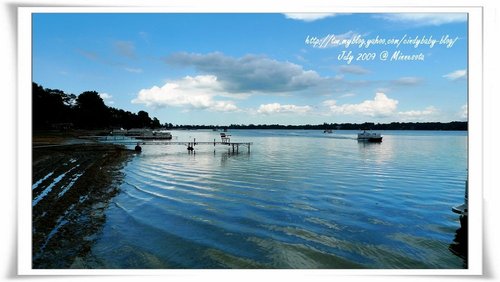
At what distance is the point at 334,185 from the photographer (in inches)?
687

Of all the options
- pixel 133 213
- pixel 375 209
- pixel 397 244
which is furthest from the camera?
pixel 375 209

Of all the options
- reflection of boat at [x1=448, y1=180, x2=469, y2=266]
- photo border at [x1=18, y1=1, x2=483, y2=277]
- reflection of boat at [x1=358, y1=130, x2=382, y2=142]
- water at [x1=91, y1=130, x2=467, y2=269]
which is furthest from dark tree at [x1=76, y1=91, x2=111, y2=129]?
reflection of boat at [x1=448, y1=180, x2=469, y2=266]

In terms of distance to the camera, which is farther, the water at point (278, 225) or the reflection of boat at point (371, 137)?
the reflection of boat at point (371, 137)

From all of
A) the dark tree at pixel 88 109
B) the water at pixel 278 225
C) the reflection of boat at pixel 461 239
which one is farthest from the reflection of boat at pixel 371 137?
the dark tree at pixel 88 109

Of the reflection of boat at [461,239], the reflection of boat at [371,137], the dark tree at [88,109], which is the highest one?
the dark tree at [88,109]

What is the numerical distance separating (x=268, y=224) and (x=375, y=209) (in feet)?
15.1
